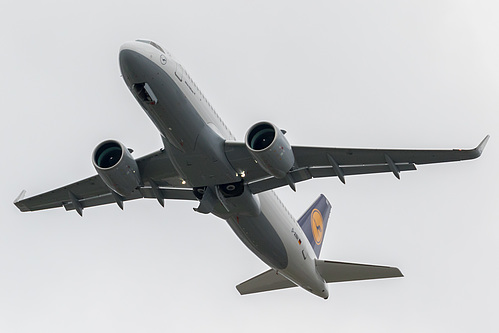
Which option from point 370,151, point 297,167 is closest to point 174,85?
point 297,167

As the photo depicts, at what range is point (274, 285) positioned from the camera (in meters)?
32.8

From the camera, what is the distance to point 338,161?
24.7 metres

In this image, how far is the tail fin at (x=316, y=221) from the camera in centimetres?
3359

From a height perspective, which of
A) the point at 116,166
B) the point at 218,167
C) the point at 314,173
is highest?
the point at 116,166

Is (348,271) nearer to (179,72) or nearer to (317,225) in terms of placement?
(317,225)

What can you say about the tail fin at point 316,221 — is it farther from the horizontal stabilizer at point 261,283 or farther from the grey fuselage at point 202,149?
the grey fuselage at point 202,149

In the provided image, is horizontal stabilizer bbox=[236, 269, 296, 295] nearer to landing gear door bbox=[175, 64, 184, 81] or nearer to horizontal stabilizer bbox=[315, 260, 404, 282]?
horizontal stabilizer bbox=[315, 260, 404, 282]

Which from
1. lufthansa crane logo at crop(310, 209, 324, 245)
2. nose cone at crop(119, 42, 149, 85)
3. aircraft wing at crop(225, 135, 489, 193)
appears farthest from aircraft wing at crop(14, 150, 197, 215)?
lufthansa crane logo at crop(310, 209, 324, 245)

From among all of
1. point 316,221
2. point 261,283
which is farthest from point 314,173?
point 316,221

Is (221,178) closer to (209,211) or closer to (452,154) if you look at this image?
(209,211)

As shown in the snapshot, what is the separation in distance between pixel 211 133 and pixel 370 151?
575 cm

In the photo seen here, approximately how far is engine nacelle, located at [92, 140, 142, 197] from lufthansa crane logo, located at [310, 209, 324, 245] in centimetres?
1201

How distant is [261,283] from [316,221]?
4672 mm

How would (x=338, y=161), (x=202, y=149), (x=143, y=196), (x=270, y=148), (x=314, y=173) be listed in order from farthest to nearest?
(x=143, y=196), (x=314, y=173), (x=338, y=161), (x=202, y=149), (x=270, y=148)
